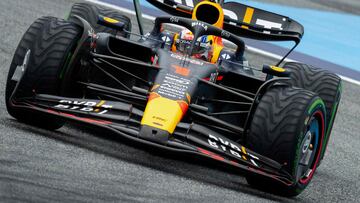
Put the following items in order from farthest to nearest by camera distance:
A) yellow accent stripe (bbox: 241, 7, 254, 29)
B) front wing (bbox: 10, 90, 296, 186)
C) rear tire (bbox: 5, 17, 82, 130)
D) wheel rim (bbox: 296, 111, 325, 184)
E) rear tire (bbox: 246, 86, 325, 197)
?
yellow accent stripe (bbox: 241, 7, 254, 29) → rear tire (bbox: 5, 17, 82, 130) → wheel rim (bbox: 296, 111, 325, 184) → rear tire (bbox: 246, 86, 325, 197) → front wing (bbox: 10, 90, 296, 186)

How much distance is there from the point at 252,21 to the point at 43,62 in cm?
303

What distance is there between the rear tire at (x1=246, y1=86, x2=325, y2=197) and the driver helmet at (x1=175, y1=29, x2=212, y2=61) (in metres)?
1.46

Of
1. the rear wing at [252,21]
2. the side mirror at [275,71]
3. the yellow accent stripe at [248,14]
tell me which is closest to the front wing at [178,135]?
the side mirror at [275,71]

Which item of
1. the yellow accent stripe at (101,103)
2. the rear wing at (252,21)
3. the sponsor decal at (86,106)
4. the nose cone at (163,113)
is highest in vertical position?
the rear wing at (252,21)

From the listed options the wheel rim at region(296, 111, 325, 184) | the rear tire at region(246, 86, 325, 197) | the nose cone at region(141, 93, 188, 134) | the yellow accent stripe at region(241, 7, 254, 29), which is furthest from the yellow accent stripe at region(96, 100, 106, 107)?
the yellow accent stripe at region(241, 7, 254, 29)

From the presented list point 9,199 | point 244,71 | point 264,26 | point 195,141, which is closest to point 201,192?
point 195,141

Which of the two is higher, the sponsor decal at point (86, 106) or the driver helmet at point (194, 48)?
the driver helmet at point (194, 48)

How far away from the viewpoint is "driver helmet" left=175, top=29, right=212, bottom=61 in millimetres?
9528

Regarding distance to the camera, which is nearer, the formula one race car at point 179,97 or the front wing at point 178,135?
the front wing at point 178,135

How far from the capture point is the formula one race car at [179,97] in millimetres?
7891

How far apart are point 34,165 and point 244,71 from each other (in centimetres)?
319

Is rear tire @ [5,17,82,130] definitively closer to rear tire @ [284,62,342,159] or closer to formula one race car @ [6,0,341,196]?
formula one race car @ [6,0,341,196]

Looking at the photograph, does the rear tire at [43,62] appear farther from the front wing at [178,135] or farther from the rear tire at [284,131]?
the rear tire at [284,131]

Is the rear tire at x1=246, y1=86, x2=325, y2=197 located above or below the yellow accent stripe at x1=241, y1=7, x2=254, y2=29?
below
